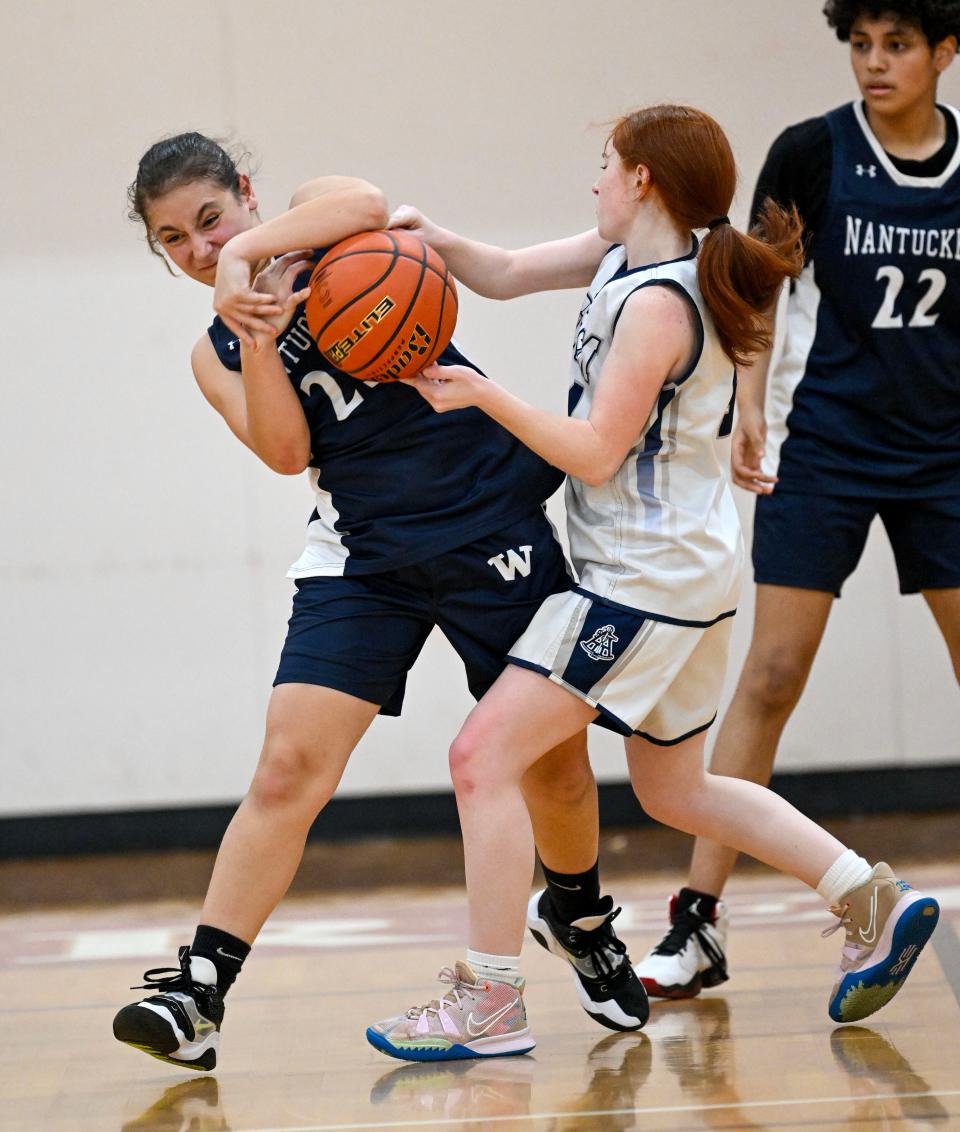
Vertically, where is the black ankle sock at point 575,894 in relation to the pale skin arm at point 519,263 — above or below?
below

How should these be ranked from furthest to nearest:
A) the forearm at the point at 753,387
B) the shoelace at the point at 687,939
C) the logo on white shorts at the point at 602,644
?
the forearm at the point at 753,387 < the shoelace at the point at 687,939 < the logo on white shorts at the point at 602,644

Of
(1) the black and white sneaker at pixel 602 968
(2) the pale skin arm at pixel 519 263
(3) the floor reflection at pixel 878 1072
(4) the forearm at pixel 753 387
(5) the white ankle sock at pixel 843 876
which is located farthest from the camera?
(4) the forearm at pixel 753 387

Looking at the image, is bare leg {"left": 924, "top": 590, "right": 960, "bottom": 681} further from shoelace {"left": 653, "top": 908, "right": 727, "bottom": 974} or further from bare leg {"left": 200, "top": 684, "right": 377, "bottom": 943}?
bare leg {"left": 200, "top": 684, "right": 377, "bottom": 943}

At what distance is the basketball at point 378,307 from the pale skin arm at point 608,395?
57 millimetres

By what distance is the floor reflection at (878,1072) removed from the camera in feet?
7.30

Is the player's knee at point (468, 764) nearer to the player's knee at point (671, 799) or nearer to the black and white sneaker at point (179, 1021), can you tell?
the player's knee at point (671, 799)

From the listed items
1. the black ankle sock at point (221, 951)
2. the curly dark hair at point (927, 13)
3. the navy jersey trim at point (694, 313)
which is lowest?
the black ankle sock at point (221, 951)

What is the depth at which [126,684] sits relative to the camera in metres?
4.95

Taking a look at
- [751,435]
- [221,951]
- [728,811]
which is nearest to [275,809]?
[221,951]

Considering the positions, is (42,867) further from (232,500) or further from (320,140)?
(320,140)

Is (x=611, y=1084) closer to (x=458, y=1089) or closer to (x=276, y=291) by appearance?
(x=458, y=1089)

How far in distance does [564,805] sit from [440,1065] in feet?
1.63

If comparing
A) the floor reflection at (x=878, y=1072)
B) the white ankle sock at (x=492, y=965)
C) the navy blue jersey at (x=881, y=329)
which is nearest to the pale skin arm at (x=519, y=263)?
the navy blue jersey at (x=881, y=329)

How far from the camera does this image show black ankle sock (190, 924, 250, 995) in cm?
254
